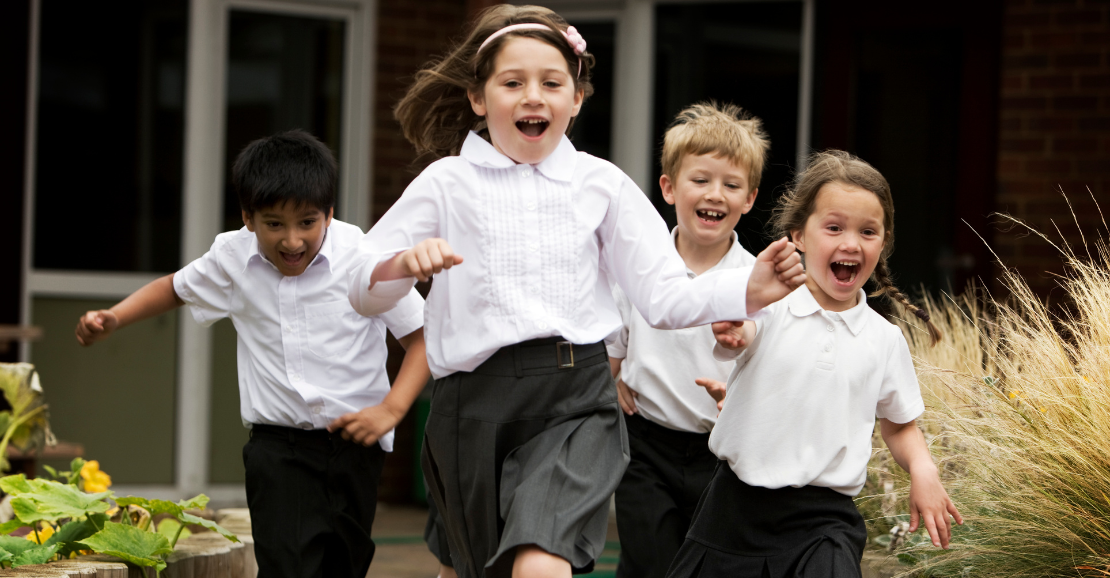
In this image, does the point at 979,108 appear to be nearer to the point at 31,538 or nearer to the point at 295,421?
the point at 295,421

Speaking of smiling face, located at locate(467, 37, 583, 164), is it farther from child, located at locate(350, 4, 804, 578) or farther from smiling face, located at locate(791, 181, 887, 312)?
smiling face, located at locate(791, 181, 887, 312)

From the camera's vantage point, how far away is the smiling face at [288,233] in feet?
10.9

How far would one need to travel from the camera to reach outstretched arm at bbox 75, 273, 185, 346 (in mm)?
3309

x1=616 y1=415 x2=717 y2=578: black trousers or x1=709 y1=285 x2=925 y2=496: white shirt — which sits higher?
x1=709 y1=285 x2=925 y2=496: white shirt

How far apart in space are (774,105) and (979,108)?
1.04 meters

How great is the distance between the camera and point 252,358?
3438 mm

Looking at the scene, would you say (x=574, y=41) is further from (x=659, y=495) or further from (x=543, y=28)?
(x=659, y=495)

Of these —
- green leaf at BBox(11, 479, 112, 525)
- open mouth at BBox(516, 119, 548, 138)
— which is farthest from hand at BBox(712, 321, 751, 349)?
green leaf at BBox(11, 479, 112, 525)

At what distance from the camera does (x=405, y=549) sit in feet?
19.1

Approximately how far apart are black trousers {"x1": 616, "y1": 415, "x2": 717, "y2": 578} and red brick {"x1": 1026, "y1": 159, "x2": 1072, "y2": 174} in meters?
3.27

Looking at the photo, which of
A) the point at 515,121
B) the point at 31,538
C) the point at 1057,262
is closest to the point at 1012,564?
the point at 515,121

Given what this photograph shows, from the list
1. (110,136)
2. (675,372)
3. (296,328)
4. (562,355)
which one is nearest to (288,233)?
(296,328)

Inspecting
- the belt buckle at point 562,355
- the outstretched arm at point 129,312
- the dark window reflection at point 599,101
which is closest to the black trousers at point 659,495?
the belt buckle at point 562,355

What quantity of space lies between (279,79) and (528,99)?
4.56 metres
